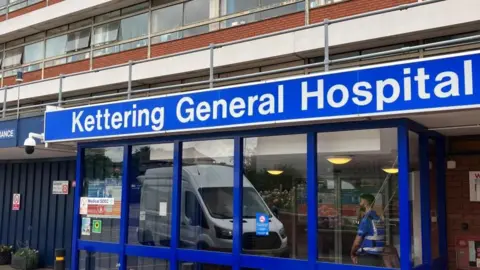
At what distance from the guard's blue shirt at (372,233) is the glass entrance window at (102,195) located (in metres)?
4.29

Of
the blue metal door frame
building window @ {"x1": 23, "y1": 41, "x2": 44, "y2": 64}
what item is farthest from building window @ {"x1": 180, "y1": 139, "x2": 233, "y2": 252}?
building window @ {"x1": 23, "y1": 41, "x2": 44, "y2": 64}

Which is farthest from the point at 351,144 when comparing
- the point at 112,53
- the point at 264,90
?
the point at 112,53

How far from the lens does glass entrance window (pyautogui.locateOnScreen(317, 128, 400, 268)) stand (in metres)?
6.20

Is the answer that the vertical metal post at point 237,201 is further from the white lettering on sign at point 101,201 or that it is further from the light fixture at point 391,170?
the white lettering on sign at point 101,201

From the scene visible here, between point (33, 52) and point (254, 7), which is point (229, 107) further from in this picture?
point (33, 52)

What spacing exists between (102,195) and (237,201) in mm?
3114

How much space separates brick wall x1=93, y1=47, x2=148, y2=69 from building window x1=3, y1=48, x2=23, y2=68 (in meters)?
6.67

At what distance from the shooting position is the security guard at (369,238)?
6.26 m

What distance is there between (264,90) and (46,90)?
18226 mm

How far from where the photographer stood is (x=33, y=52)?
25859 millimetres

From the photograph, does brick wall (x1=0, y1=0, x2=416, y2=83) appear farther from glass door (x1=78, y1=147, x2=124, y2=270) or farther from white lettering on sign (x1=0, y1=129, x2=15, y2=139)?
glass door (x1=78, y1=147, x2=124, y2=270)

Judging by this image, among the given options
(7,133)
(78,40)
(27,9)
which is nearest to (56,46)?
(78,40)

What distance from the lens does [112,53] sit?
21.7m

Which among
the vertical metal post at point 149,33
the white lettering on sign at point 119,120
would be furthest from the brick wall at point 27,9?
the white lettering on sign at point 119,120
